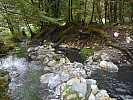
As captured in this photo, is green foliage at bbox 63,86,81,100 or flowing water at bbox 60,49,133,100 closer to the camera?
green foliage at bbox 63,86,81,100

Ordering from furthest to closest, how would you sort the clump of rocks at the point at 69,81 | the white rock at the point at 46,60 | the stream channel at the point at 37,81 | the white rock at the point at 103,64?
1. the white rock at the point at 46,60
2. the white rock at the point at 103,64
3. the stream channel at the point at 37,81
4. the clump of rocks at the point at 69,81

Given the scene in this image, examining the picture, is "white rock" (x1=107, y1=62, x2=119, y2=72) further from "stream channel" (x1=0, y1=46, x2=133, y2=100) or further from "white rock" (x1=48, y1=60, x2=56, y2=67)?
"white rock" (x1=48, y1=60, x2=56, y2=67)

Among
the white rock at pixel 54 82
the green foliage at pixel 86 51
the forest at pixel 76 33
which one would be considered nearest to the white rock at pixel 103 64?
the forest at pixel 76 33

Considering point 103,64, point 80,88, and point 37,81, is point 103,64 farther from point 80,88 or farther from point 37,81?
point 80,88

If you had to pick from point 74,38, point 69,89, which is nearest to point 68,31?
point 74,38

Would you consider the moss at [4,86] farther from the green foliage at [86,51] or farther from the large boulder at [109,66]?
the green foliage at [86,51]

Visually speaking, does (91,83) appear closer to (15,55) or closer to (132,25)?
(15,55)

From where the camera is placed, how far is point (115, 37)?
15.4 m

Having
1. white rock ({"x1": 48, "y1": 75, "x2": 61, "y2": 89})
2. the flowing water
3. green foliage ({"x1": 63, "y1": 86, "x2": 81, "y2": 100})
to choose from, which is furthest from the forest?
white rock ({"x1": 48, "y1": 75, "x2": 61, "y2": 89})

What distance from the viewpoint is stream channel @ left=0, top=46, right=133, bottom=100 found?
7.85 meters

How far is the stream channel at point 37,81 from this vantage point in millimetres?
7852

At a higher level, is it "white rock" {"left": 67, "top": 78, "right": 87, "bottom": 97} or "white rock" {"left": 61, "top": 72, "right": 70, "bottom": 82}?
"white rock" {"left": 67, "top": 78, "right": 87, "bottom": 97}

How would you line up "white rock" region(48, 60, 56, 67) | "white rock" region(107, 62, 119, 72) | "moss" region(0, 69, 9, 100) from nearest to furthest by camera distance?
"moss" region(0, 69, 9, 100), "white rock" region(107, 62, 119, 72), "white rock" region(48, 60, 56, 67)

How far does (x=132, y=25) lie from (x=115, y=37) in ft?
7.14
